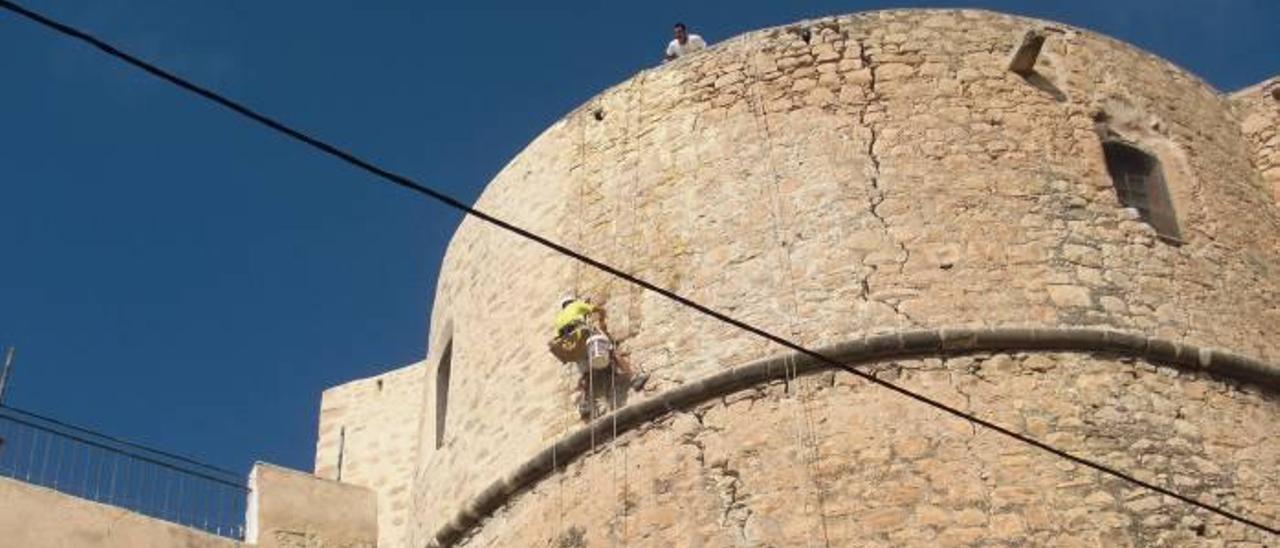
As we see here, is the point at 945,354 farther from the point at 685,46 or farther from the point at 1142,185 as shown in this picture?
the point at 685,46

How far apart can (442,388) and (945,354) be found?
143 inches

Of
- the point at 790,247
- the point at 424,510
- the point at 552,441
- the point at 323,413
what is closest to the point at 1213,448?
the point at 790,247

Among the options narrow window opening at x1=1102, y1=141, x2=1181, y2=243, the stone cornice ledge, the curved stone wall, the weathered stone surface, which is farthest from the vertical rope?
the weathered stone surface

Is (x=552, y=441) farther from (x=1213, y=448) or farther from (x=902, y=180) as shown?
(x=1213, y=448)

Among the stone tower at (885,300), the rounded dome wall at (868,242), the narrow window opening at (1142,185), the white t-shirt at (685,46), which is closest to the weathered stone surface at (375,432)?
the stone tower at (885,300)

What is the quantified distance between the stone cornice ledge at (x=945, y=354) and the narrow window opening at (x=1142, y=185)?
0.88 m

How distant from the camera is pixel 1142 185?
10266 millimetres

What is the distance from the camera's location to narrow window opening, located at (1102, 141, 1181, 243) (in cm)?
1005

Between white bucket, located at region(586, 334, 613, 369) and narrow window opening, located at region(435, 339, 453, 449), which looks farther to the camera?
narrow window opening, located at region(435, 339, 453, 449)

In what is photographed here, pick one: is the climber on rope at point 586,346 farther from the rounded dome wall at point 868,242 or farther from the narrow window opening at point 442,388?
the narrow window opening at point 442,388

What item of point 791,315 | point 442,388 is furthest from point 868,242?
point 442,388

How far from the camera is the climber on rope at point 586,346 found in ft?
31.6

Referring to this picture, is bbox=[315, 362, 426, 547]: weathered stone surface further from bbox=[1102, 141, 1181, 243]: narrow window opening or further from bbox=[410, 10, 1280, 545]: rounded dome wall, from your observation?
bbox=[1102, 141, 1181, 243]: narrow window opening

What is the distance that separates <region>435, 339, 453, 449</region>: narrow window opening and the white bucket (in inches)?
72.4
